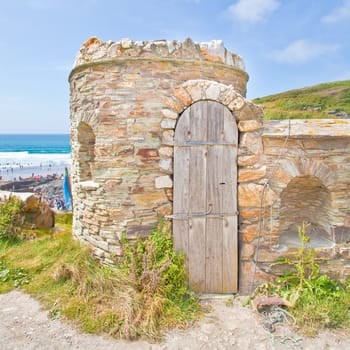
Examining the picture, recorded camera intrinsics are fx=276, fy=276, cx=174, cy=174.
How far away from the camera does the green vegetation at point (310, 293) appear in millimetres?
3746

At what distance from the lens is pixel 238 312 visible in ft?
13.3

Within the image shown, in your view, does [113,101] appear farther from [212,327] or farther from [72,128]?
[212,327]

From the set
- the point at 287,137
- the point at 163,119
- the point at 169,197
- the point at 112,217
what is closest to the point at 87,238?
the point at 112,217

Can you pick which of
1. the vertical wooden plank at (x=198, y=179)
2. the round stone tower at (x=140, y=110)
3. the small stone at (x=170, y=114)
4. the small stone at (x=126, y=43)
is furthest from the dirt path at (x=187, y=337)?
the small stone at (x=126, y=43)

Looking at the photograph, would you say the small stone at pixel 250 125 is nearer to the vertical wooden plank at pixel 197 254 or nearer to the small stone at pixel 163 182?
the small stone at pixel 163 182

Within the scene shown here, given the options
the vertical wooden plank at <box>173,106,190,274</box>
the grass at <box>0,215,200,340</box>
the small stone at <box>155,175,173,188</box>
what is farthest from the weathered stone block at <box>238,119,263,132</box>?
the grass at <box>0,215,200,340</box>

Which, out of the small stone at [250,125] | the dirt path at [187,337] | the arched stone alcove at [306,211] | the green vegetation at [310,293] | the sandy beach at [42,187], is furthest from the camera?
the sandy beach at [42,187]

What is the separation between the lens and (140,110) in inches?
170

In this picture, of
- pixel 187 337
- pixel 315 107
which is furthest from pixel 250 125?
pixel 315 107

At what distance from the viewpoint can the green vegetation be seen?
147 inches

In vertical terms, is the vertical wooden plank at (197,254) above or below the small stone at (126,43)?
below

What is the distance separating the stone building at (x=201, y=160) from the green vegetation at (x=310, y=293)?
0.22m

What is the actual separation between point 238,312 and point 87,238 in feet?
9.41

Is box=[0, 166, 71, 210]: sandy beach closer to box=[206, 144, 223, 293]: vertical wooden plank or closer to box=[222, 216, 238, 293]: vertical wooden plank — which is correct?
box=[206, 144, 223, 293]: vertical wooden plank
